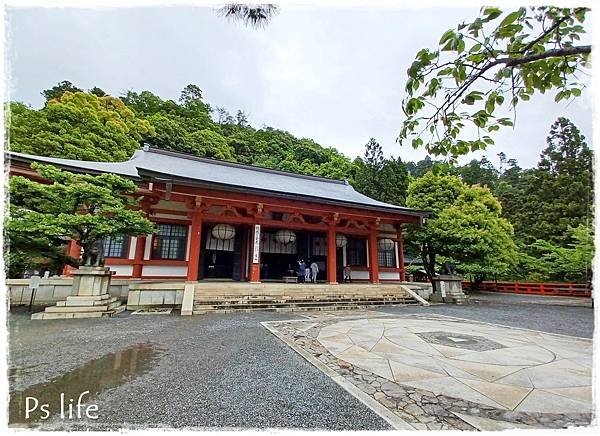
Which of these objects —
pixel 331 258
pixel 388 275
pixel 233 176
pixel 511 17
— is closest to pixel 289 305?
pixel 331 258

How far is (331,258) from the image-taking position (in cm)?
1217

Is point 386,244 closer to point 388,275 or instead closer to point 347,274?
→ point 388,275

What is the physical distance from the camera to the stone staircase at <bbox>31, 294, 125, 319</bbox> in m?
6.93

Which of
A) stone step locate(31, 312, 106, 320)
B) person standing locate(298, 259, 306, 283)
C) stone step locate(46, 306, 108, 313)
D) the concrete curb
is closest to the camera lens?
the concrete curb

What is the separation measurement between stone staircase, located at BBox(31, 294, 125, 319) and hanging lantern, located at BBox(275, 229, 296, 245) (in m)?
7.07

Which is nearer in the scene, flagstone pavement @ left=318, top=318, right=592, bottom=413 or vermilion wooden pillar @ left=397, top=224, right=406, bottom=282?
flagstone pavement @ left=318, top=318, right=592, bottom=413

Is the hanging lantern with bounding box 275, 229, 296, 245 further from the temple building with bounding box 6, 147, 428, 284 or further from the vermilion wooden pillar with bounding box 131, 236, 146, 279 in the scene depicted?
the vermilion wooden pillar with bounding box 131, 236, 146, 279

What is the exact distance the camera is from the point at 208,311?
8.34 m

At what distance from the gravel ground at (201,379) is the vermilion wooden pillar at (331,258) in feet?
20.8

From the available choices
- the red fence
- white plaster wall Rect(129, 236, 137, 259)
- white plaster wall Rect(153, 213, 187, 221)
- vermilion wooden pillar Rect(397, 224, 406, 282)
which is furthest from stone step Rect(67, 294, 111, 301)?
the red fence

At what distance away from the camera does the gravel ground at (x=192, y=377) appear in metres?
2.36

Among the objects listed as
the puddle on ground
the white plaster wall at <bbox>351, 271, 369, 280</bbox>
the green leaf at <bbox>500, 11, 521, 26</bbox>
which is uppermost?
the green leaf at <bbox>500, 11, 521, 26</bbox>

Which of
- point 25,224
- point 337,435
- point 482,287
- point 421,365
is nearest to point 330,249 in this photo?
point 421,365

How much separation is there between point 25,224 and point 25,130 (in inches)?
666
